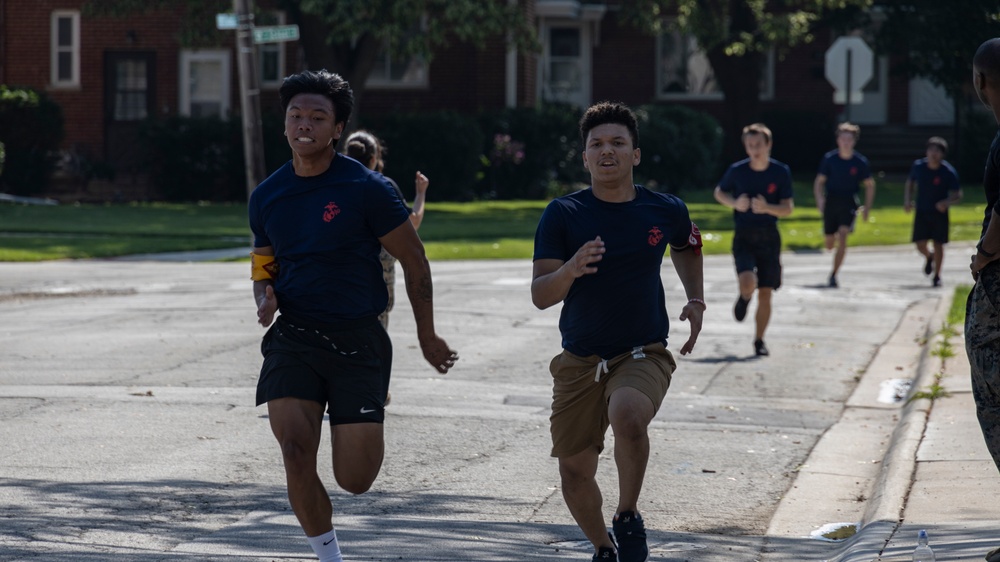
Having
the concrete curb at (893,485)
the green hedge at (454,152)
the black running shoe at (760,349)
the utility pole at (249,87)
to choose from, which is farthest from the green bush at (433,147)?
the concrete curb at (893,485)

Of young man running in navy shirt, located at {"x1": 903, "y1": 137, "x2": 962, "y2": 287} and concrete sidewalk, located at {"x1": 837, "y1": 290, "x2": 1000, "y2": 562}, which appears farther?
young man running in navy shirt, located at {"x1": 903, "y1": 137, "x2": 962, "y2": 287}

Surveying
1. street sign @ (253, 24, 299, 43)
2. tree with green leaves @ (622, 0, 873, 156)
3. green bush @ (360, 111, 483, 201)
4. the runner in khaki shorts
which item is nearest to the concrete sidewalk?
the runner in khaki shorts

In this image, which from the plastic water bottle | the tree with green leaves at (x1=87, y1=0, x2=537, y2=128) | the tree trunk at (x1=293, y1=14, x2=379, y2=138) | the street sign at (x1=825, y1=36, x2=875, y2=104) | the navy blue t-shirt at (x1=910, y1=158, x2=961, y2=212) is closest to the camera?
the plastic water bottle

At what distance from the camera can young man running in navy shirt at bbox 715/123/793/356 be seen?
1264 centimetres

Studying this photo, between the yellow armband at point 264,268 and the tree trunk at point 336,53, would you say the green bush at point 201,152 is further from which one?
the yellow armband at point 264,268

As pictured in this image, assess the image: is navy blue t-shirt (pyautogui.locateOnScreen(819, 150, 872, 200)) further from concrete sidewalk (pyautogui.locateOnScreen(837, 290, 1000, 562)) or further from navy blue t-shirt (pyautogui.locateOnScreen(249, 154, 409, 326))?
navy blue t-shirt (pyautogui.locateOnScreen(249, 154, 409, 326))

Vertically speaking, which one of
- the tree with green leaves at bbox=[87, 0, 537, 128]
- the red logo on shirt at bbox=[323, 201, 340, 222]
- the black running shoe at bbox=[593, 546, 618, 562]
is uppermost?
the tree with green leaves at bbox=[87, 0, 537, 128]

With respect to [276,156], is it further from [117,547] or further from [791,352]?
[117,547]

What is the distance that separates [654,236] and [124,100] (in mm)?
32456

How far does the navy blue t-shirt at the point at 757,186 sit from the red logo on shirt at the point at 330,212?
7.50 m

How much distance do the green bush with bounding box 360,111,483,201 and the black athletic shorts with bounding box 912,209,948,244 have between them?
1456 cm

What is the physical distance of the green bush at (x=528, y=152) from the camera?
109 ft

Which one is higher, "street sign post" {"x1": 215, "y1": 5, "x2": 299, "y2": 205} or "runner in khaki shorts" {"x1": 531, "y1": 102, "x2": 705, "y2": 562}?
"street sign post" {"x1": 215, "y1": 5, "x2": 299, "y2": 205}

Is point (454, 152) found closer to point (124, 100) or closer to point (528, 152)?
point (528, 152)
